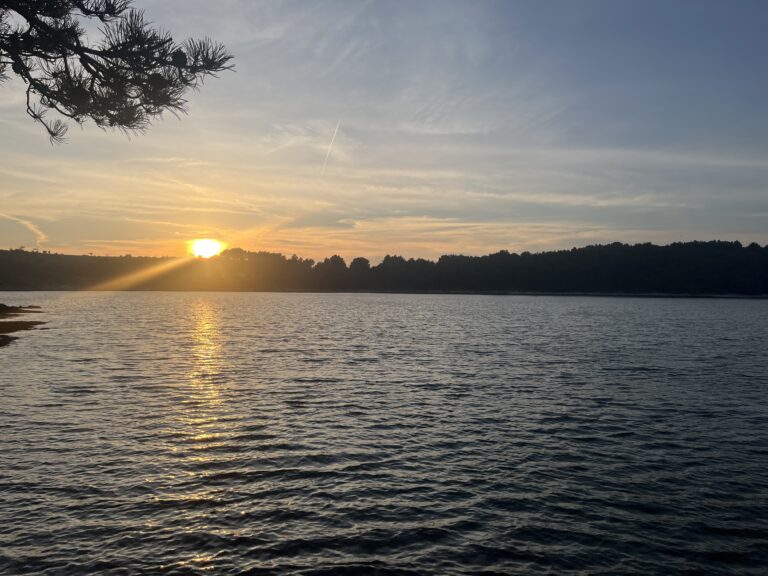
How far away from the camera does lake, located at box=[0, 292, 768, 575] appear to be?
15.1 meters

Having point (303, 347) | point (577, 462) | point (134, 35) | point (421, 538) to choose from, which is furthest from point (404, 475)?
point (303, 347)

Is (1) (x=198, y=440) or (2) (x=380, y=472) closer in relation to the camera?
(2) (x=380, y=472)

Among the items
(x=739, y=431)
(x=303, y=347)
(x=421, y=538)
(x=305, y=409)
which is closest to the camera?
(x=421, y=538)

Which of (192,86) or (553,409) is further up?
(192,86)

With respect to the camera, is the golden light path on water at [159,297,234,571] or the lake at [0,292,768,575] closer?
the lake at [0,292,768,575]

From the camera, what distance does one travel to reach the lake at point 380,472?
1510 cm

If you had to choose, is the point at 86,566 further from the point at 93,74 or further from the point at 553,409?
the point at 553,409

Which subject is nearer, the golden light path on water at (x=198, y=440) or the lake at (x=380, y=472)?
the lake at (x=380, y=472)

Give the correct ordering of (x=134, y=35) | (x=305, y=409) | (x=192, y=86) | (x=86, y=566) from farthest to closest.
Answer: (x=305, y=409) < (x=192, y=86) < (x=134, y=35) < (x=86, y=566)

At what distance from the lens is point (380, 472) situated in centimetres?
2184

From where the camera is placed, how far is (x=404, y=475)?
21.5 meters

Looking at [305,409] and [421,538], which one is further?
[305,409]

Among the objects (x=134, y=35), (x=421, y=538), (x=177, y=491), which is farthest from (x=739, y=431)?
(x=134, y=35)

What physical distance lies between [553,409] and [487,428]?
271 inches
